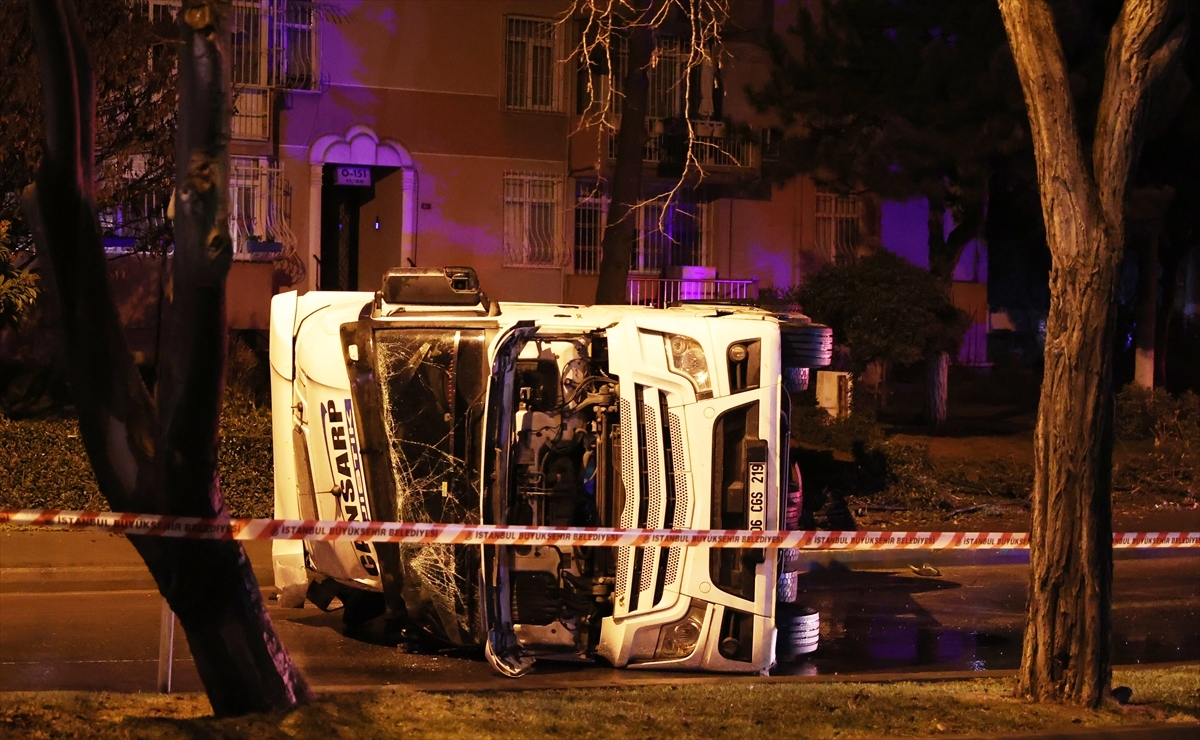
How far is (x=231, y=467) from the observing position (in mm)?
11695

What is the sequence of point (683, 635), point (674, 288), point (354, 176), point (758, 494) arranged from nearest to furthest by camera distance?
1. point (758, 494)
2. point (683, 635)
3. point (354, 176)
4. point (674, 288)

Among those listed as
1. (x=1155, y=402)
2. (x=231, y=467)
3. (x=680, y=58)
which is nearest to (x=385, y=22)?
(x=680, y=58)

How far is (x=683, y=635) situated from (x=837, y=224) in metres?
17.7

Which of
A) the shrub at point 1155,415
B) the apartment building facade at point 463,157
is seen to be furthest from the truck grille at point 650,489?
the apartment building facade at point 463,157

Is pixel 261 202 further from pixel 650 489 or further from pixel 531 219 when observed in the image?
pixel 650 489

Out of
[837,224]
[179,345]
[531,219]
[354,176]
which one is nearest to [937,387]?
[837,224]

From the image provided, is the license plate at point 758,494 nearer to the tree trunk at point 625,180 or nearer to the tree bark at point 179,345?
the tree bark at point 179,345

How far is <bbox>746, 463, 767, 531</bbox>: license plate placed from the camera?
7121 millimetres

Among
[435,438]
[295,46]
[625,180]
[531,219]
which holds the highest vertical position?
[295,46]

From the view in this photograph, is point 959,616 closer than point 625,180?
Yes

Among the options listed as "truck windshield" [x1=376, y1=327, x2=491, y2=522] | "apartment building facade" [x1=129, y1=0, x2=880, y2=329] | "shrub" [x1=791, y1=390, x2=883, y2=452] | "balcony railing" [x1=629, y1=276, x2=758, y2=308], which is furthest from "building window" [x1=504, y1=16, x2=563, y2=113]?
"truck windshield" [x1=376, y1=327, x2=491, y2=522]

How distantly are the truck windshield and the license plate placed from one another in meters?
1.57

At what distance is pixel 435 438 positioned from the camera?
294 inches

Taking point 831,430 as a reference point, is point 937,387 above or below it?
above
